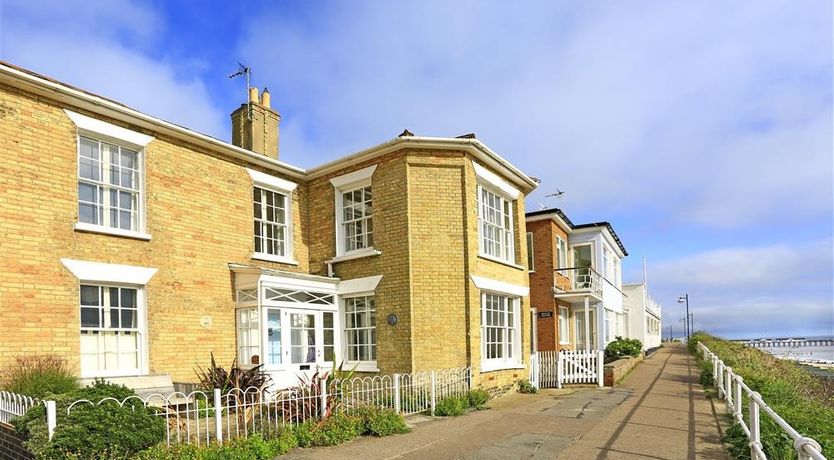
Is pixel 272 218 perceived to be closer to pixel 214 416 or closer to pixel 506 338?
pixel 214 416

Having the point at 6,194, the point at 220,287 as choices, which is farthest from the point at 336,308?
the point at 6,194

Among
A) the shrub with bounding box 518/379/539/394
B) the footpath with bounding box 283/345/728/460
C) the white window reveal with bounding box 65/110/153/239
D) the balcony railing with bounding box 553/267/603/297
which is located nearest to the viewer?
the footpath with bounding box 283/345/728/460

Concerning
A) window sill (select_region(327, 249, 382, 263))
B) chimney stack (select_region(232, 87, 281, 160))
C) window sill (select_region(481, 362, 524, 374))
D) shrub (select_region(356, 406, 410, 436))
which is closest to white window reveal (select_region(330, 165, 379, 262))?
window sill (select_region(327, 249, 382, 263))

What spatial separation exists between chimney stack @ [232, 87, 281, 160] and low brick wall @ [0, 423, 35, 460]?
9.30 m

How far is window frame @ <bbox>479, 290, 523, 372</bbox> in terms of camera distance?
14.8m

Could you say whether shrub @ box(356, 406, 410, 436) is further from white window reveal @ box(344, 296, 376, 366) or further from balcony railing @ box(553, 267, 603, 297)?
balcony railing @ box(553, 267, 603, 297)

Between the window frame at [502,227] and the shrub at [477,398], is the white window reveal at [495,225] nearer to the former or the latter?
the window frame at [502,227]

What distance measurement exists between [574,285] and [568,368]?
6.17 meters

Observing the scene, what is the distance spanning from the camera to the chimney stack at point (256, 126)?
15.9m

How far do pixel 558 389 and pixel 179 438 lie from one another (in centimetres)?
1217

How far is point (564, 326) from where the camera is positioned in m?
23.5

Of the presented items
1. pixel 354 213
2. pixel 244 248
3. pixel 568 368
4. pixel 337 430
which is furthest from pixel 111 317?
pixel 568 368

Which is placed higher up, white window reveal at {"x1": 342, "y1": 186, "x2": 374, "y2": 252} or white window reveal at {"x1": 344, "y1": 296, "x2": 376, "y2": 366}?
white window reveal at {"x1": 342, "y1": 186, "x2": 374, "y2": 252}

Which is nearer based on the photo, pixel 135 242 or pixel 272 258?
pixel 135 242
